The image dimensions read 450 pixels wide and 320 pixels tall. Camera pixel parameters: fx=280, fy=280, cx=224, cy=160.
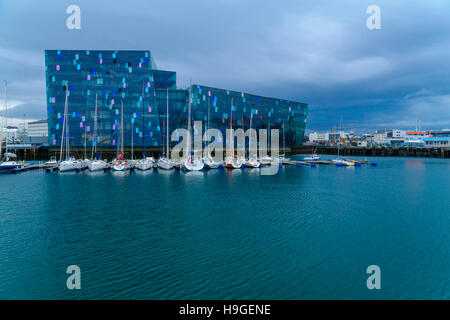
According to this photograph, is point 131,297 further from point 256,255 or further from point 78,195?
point 78,195

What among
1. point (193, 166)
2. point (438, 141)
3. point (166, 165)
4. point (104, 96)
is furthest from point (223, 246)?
point (438, 141)

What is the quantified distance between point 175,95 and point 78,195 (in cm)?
6591

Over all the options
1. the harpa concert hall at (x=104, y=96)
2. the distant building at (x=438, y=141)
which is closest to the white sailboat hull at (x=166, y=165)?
the harpa concert hall at (x=104, y=96)

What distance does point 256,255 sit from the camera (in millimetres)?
14859

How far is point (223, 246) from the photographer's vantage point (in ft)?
52.7

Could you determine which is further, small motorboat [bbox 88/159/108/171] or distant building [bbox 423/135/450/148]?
distant building [bbox 423/135/450/148]

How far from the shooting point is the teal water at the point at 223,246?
11664mm

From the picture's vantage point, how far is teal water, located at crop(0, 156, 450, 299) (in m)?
11.7

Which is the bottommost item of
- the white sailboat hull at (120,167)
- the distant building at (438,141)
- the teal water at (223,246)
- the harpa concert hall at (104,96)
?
the teal water at (223,246)

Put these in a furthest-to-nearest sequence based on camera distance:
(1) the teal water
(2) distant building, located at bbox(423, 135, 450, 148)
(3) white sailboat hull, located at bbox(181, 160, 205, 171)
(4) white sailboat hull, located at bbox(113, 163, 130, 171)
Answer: (2) distant building, located at bbox(423, 135, 450, 148) < (4) white sailboat hull, located at bbox(113, 163, 130, 171) < (3) white sailboat hull, located at bbox(181, 160, 205, 171) < (1) the teal water

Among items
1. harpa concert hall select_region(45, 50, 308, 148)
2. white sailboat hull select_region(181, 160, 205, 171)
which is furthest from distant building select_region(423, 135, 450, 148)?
white sailboat hull select_region(181, 160, 205, 171)

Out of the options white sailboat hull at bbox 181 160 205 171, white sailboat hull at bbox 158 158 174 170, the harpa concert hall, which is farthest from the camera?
the harpa concert hall

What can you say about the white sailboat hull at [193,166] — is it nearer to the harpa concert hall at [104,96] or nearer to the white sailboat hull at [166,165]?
the white sailboat hull at [166,165]

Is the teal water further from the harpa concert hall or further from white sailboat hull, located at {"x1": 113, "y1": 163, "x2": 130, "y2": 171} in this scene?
the harpa concert hall
